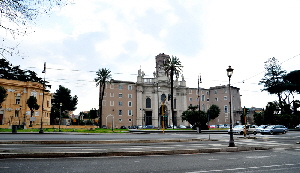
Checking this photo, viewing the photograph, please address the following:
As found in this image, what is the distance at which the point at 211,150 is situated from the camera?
38.3 ft

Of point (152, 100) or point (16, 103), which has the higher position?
point (152, 100)

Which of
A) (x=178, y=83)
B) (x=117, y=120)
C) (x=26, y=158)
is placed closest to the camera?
(x=26, y=158)

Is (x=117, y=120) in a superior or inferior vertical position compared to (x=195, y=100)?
inferior

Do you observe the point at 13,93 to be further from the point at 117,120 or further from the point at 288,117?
the point at 288,117

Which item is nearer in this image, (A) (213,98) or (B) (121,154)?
(B) (121,154)

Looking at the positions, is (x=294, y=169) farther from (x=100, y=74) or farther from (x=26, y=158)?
(x=100, y=74)

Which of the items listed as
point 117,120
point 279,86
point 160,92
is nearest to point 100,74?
point 117,120

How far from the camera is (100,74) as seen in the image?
6091 cm

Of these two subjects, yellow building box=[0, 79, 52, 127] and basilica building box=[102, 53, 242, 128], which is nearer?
yellow building box=[0, 79, 52, 127]

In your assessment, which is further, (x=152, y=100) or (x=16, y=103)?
(x=152, y=100)

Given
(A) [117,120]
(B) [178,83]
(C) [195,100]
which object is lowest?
(A) [117,120]

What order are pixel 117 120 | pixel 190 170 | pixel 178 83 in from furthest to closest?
pixel 178 83
pixel 117 120
pixel 190 170

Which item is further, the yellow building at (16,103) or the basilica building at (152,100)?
the basilica building at (152,100)

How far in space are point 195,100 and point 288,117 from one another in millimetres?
38291
